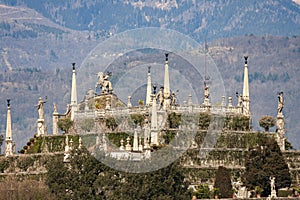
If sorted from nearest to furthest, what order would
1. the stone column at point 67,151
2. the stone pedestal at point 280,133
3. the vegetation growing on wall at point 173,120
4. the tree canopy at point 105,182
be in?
1. the tree canopy at point 105,182
2. the stone column at point 67,151
3. the vegetation growing on wall at point 173,120
4. the stone pedestal at point 280,133

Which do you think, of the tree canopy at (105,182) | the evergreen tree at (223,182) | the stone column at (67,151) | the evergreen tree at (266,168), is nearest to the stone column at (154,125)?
the evergreen tree at (223,182)

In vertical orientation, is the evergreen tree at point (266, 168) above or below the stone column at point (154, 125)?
below

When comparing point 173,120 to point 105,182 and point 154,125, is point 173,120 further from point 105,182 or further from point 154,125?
point 105,182

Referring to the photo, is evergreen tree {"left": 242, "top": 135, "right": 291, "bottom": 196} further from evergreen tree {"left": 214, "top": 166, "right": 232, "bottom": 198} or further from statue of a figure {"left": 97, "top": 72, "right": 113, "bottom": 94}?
statue of a figure {"left": 97, "top": 72, "right": 113, "bottom": 94}

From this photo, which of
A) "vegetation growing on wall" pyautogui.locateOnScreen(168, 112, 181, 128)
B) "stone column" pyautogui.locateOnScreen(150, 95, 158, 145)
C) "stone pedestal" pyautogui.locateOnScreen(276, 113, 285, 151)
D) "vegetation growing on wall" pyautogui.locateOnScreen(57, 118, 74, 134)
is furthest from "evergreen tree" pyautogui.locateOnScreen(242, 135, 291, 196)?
"vegetation growing on wall" pyautogui.locateOnScreen(57, 118, 74, 134)

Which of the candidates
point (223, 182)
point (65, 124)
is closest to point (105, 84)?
point (65, 124)

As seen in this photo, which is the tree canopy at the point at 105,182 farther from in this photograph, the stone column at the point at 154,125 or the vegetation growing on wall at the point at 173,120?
the vegetation growing on wall at the point at 173,120
